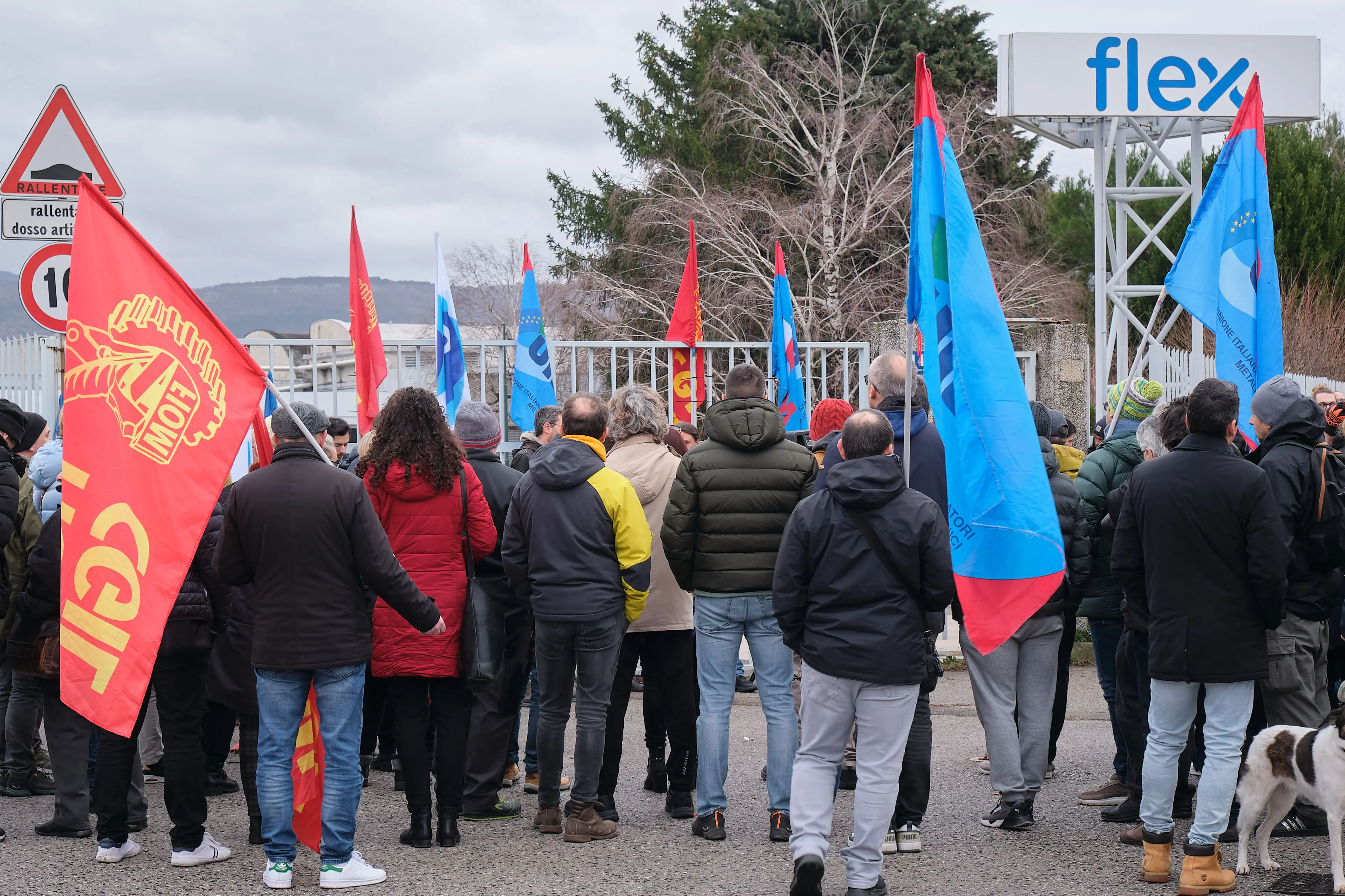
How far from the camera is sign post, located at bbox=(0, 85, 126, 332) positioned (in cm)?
685

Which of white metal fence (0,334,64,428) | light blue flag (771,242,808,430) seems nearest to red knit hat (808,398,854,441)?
light blue flag (771,242,808,430)

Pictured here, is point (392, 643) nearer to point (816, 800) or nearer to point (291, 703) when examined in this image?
point (291, 703)

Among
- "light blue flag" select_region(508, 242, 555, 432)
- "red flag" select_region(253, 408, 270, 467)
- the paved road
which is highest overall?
"light blue flag" select_region(508, 242, 555, 432)

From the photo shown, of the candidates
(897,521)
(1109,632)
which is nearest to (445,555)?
(897,521)

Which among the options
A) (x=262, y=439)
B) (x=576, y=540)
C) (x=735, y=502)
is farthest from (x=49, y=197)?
(x=735, y=502)

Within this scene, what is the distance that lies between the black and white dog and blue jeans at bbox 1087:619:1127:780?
0.98m

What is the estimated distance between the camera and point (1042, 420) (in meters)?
5.96

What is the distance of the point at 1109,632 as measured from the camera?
6156 millimetres

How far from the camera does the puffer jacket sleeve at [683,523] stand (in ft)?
18.2

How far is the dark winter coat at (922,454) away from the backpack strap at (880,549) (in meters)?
0.97

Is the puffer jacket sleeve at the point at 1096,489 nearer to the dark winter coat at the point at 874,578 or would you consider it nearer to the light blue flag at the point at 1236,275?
the light blue flag at the point at 1236,275

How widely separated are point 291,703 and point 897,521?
253cm

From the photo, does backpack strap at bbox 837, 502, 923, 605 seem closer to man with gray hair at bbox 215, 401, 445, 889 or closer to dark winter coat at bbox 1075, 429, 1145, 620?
dark winter coat at bbox 1075, 429, 1145, 620

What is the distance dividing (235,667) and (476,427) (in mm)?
1560
